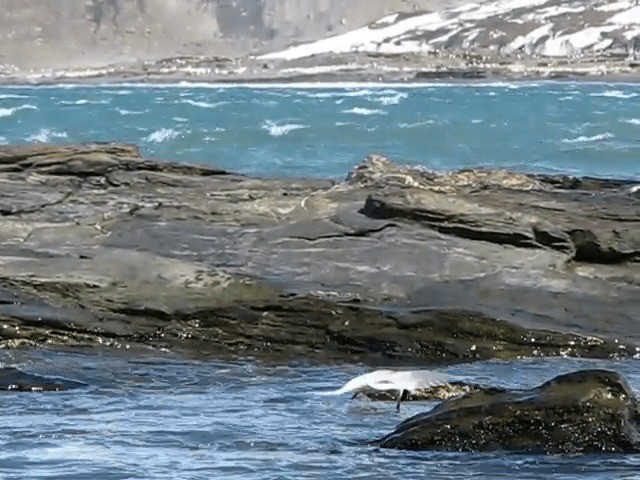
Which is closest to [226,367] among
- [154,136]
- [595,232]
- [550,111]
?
[595,232]

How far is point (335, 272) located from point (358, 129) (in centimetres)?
2541

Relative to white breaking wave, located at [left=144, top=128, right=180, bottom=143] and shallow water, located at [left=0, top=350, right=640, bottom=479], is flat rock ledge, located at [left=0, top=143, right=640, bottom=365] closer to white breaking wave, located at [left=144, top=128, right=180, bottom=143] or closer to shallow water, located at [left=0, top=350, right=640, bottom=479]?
shallow water, located at [left=0, top=350, right=640, bottom=479]

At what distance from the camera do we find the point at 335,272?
970cm

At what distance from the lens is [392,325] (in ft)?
30.6

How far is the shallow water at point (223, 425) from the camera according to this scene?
650 centimetres

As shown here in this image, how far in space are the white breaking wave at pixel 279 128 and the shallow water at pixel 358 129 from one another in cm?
4

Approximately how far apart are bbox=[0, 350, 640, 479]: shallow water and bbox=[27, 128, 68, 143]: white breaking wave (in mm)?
27156

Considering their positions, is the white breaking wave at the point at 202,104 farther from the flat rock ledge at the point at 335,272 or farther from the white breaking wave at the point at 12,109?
the flat rock ledge at the point at 335,272

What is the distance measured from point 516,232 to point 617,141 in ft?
71.8

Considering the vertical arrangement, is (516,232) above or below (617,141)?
above

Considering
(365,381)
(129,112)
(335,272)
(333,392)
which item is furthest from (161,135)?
(365,381)

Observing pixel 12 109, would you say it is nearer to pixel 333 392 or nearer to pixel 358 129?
pixel 358 129

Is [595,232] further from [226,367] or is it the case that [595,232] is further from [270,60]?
[270,60]

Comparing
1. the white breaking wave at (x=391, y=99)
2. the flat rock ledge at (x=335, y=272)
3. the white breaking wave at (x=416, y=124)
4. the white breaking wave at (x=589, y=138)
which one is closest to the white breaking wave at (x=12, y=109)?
the white breaking wave at (x=391, y=99)
